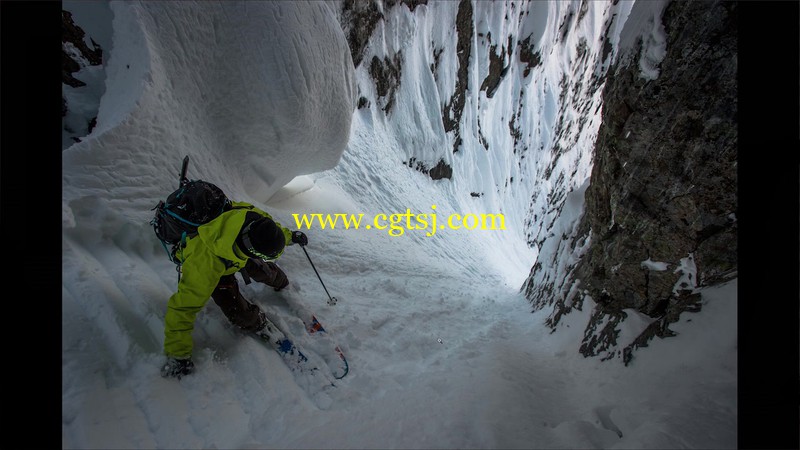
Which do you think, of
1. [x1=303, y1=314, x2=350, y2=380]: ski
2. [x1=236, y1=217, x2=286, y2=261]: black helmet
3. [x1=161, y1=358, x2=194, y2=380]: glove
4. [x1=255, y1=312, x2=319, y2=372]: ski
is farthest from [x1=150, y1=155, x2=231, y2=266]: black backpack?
[x1=303, y1=314, x2=350, y2=380]: ski

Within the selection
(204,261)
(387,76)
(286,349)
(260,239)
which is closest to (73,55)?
(204,261)

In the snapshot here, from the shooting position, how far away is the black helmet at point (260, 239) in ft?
6.63

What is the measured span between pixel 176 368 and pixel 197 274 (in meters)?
0.59

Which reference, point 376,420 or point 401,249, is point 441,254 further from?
point 376,420

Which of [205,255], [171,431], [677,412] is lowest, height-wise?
[171,431]

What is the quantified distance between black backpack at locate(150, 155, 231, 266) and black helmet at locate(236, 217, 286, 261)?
40 centimetres

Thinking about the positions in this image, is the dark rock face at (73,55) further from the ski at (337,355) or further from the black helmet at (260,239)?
the ski at (337,355)

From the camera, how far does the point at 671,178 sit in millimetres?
2342

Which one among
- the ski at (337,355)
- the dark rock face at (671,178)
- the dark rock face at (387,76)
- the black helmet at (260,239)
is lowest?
the ski at (337,355)

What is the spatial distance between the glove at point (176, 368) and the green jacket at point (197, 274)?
0.12 feet

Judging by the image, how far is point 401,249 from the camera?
6891mm

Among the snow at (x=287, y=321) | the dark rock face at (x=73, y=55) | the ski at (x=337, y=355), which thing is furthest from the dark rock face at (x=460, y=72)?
the ski at (x=337, y=355)
